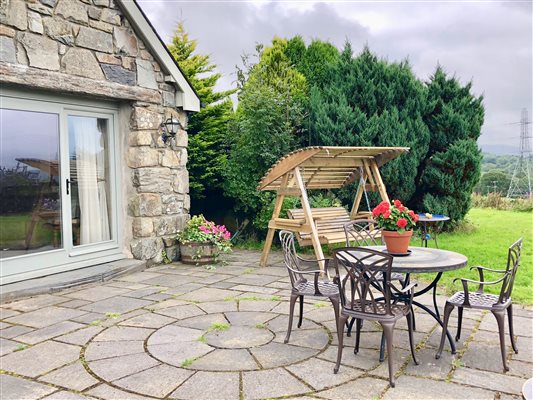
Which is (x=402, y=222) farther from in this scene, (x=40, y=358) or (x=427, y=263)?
(x=40, y=358)

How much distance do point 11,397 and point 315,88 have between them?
741cm

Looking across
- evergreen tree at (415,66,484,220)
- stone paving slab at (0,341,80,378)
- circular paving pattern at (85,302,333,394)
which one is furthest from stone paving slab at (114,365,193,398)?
evergreen tree at (415,66,484,220)

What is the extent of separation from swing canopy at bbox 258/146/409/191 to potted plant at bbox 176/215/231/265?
41.3 inches

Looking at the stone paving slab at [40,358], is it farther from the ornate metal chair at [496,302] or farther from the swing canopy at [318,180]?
the swing canopy at [318,180]

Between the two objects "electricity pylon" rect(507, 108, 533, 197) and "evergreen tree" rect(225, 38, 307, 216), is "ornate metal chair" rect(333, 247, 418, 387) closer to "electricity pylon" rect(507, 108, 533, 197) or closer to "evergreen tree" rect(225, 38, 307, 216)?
"evergreen tree" rect(225, 38, 307, 216)

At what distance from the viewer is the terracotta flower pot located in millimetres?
3493

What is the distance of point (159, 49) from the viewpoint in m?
6.54

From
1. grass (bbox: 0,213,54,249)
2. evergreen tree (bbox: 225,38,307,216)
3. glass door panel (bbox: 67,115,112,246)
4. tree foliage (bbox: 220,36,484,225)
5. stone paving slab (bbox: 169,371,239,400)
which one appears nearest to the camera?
stone paving slab (bbox: 169,371,239,400)

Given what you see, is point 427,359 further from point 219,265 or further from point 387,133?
point 387,133

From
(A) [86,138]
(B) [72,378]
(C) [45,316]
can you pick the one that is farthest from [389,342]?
(A) [86,138]

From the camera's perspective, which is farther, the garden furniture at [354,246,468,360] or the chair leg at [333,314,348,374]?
the garden furniture at [354,246,468,360]

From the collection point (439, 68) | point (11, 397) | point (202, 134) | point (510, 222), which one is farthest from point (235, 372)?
point (510, 222)

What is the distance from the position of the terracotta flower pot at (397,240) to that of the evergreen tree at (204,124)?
5.46 meters

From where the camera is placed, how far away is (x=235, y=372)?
296 cm
